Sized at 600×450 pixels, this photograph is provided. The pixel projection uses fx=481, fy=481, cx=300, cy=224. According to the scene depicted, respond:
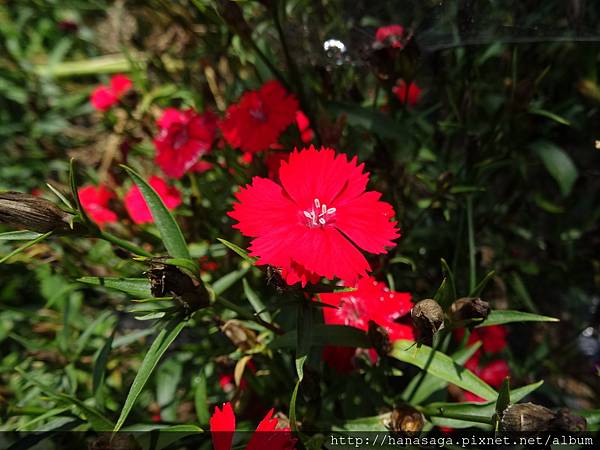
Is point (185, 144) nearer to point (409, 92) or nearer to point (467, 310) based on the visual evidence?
point (409, 92)

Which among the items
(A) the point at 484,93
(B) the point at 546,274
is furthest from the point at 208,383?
(A) the point at 484,93

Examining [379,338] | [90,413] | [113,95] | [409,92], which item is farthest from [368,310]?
[113,95]

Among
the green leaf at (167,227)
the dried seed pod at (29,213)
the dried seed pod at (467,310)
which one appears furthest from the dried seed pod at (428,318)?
the dried seed pod at (29,213)

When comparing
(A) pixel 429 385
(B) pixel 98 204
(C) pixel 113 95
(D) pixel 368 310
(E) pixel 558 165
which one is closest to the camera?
(D) pixel 368 310

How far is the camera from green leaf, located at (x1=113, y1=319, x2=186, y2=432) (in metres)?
0.70

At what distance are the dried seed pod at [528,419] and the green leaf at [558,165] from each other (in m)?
0.64

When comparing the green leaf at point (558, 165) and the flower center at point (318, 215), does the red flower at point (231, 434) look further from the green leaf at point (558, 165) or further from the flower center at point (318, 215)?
the green leaf at point (558, 165)

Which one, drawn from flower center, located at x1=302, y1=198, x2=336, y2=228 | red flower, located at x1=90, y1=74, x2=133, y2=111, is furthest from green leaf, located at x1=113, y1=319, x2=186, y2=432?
red flower, located at x1=90, y1=74, x2=133, y2=111

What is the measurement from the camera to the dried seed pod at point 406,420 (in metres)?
0.85

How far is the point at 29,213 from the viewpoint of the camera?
0.69m

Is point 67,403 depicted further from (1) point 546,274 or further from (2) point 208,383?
(1) point 546,274

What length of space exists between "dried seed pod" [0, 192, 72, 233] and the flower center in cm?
38

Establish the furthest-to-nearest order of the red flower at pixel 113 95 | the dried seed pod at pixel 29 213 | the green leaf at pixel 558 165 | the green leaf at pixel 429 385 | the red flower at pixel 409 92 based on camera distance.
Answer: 1. the red flower at pixel 113 95
2. the red flower at pixel 409 92
3. the green leaf at pixel 558 165
4. the green leaf at pixel 429 385
5. the dried seed pod at pixel 29 213

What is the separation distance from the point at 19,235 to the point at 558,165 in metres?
1.17
